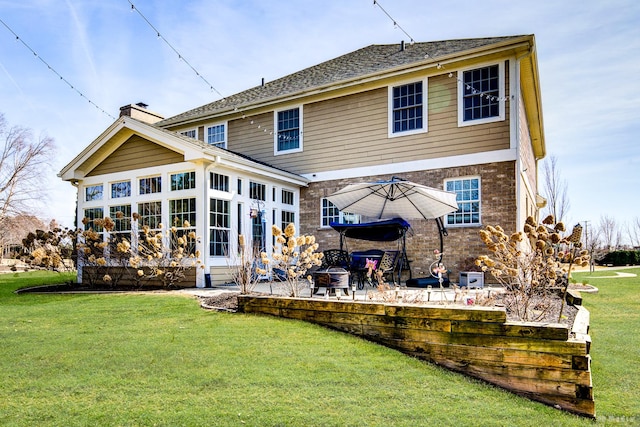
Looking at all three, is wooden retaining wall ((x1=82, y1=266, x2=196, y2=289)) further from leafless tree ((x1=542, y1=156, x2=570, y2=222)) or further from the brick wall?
leafless tree ((x1=542, y1=156, x2=570, y2=222))

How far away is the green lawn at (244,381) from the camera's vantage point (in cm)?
320

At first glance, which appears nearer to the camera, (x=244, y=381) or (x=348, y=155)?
(x=244, y=381)

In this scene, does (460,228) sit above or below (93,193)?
below

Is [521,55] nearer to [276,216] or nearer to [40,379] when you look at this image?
[276,216]

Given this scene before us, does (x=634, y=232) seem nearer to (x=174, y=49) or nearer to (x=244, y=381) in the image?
(x=174, y=49)

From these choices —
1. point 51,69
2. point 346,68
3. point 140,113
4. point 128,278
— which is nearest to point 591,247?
point 346,68

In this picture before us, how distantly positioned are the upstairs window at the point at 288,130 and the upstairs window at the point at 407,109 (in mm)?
2943

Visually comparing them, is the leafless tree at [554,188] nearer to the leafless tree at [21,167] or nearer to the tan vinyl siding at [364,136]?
the tan vinyl siding at [364,136]

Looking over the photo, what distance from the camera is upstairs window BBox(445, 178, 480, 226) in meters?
10.9

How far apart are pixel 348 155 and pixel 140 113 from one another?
27.5 ft

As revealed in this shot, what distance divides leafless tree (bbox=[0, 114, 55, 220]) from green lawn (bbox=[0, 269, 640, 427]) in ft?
93.0

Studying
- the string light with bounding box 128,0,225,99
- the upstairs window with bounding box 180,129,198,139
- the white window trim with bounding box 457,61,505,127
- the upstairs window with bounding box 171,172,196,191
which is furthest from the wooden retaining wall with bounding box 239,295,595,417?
the upstairs window with bounding box 180,129,198,139

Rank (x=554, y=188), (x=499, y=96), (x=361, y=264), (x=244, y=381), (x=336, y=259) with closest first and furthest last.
→ (x=244, y=381), (x=361, y=264), (x=336, y=259), (x=499, y=96), (x=554, y=188)

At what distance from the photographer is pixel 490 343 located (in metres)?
4.11
